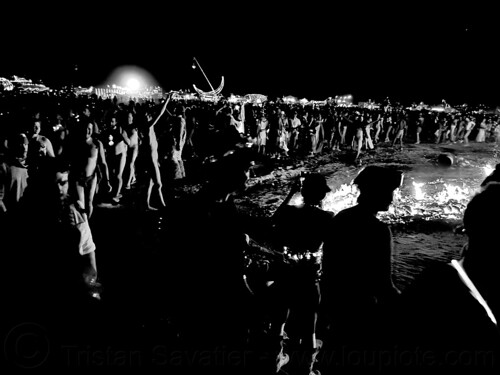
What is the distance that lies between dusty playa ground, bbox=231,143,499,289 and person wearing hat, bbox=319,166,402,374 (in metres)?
0.85

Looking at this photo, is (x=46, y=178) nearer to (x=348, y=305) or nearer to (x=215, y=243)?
(x=215, y=243)

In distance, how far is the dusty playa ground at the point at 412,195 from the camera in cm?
576

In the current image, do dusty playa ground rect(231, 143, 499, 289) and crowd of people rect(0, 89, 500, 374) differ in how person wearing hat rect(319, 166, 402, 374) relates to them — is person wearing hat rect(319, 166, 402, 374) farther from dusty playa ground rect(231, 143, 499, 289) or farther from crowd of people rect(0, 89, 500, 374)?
dusty playa ground rect(231, 143, 499, 289)

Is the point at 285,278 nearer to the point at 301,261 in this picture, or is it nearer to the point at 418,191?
the point at 301,261

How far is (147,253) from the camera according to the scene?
537cm

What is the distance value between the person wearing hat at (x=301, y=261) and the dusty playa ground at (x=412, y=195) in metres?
1.13

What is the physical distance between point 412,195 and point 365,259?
811cm

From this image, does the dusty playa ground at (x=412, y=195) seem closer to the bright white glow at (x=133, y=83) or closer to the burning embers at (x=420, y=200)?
the burning embers at (x=420, y=200)

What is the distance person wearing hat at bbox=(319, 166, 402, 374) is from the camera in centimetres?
220

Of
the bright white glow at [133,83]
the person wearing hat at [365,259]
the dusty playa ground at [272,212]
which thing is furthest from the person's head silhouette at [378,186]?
the bright white glow at [133,83]

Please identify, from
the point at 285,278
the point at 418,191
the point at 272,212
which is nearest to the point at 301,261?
the point at 285,278

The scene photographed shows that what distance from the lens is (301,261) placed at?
2994mm

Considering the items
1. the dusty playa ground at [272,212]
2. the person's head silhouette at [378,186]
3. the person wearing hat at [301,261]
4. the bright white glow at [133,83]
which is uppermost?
the bright white glow at [133,83]

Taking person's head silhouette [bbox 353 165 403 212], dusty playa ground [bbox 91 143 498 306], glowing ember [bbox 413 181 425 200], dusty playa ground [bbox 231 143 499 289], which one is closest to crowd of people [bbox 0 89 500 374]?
person's head silhouette [bbox 353 165 403 212]
